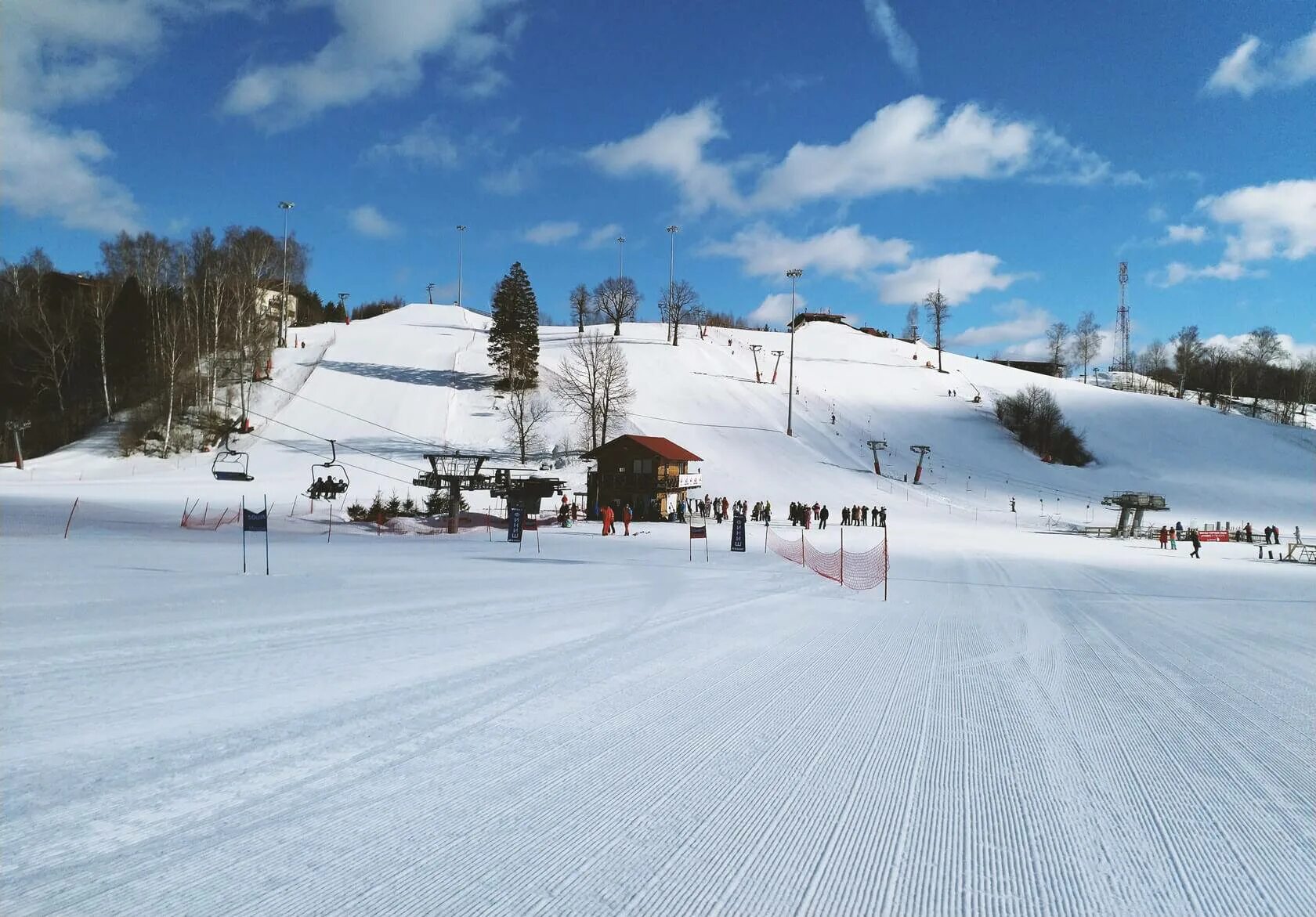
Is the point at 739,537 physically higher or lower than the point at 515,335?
lower

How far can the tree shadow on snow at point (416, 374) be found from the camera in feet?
225

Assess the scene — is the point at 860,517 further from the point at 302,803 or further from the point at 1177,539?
the point at 302,803

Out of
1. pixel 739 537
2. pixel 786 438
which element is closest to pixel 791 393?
pixel 786 438

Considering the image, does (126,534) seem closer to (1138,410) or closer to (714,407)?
(714,407)

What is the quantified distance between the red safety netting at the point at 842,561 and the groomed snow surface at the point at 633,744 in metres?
1.69

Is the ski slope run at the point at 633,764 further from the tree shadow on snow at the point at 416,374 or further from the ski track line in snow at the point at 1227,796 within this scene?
the tree shadow on snow at the point at 416,374

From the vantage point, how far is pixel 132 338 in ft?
183

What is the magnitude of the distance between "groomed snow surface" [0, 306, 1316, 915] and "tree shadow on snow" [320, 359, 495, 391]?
170ft

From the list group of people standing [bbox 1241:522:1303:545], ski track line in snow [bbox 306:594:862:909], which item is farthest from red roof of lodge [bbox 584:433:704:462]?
ski track line in snow [bbox 306:594:862:909]

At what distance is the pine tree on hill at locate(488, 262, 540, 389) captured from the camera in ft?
Result: 223

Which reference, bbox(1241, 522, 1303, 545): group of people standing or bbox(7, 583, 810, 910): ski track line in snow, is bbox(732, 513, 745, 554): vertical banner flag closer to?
bbox(7, 583, 810, 910): ski track line in snow

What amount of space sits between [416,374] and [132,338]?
22.3 meters

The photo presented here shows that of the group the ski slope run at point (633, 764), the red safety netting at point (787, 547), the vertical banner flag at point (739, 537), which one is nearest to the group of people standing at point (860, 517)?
the red safety netting at point (787, 547)

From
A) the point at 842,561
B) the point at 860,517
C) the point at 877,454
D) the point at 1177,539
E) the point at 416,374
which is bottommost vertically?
the point at 1177,539
